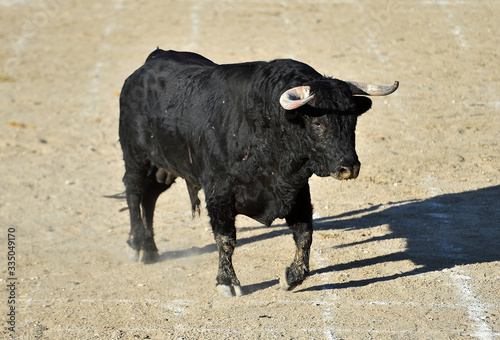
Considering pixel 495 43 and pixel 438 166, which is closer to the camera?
pixel 438 166

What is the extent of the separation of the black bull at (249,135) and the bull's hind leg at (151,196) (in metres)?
0.38

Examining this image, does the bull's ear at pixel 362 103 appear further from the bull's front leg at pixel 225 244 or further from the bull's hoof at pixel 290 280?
the bull's hoof at pixel 290 280

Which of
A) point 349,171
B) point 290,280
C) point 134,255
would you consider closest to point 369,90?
point 349,171

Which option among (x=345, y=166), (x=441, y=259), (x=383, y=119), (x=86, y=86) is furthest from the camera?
(x=86, y=86)

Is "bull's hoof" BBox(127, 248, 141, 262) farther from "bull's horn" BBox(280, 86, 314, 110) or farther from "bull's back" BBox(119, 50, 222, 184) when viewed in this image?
"bull's horn" BBox(280, 86, 314, 110)

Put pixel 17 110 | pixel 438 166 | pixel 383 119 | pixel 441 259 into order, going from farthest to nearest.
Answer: pixel 17 110, pixel 383 119, pixel 438 166, pixel 441 259

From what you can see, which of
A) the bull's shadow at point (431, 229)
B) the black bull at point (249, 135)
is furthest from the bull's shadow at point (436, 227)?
the black bull at point (249, 135)

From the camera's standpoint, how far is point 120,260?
29.7ft

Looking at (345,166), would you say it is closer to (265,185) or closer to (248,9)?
(265,185)

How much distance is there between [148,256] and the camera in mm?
8938

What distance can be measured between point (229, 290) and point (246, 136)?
1.46m

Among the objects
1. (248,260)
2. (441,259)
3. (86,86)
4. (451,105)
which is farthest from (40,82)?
(441,259)

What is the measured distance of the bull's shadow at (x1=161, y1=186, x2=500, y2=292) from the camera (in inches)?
327

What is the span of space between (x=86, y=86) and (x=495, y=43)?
854cm
